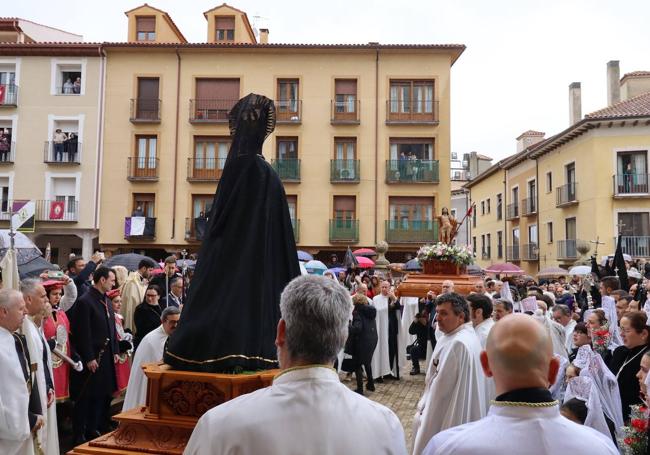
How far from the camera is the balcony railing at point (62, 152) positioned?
1119 inches

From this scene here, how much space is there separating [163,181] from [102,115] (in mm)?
4378

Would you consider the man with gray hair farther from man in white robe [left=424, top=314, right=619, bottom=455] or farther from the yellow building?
the yellow building

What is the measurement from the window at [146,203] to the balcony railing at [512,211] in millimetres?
23855

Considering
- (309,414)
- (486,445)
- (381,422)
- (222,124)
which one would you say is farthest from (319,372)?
(222,124)

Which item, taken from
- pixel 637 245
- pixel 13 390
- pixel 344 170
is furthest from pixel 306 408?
pixel 637 245

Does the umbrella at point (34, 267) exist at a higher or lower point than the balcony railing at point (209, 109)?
lower

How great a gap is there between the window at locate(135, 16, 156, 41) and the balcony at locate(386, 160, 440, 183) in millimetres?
13971

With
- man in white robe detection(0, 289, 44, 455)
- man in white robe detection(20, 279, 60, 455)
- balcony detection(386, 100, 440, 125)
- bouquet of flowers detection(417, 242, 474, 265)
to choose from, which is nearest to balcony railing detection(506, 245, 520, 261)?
balcony detection(386, 100, 440, 125)

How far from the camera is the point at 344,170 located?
28.6 metres

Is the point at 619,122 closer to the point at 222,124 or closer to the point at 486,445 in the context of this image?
the point at 222,124

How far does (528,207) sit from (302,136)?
1697 cm

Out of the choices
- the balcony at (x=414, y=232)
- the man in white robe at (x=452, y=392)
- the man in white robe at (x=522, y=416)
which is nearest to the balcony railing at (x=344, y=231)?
the balcony at (x=414, y=232)

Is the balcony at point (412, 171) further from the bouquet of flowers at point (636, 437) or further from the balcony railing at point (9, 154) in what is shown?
the bouquet of flowers at point (636, 437)

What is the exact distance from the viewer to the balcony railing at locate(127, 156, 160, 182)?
2864 cm
